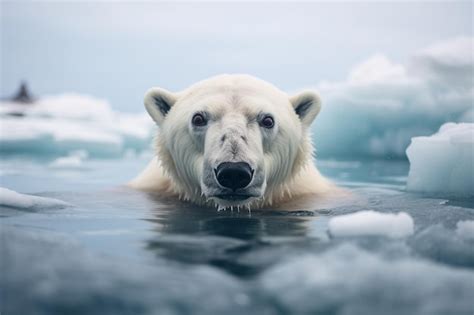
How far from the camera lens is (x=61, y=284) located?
6.15ft

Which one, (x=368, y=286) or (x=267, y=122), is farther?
(x=267, y=122)

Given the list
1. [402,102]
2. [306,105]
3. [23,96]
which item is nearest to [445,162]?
[306,105]

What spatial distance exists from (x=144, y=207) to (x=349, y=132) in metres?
8.03

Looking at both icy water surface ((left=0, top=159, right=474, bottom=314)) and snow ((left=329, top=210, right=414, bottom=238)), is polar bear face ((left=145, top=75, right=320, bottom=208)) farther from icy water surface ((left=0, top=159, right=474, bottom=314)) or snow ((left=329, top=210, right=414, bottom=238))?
snow ((left=329, top=210, right=414, bottom=238))

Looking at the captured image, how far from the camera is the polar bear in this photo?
10.8ft

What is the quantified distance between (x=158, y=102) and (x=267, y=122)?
1038 millimetres

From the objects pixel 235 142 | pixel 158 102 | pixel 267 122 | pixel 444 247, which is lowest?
pixel 444 247

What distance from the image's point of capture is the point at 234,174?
10.4 feet

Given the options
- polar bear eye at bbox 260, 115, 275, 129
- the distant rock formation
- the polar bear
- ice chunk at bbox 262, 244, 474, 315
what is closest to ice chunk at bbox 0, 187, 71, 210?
the polar bear

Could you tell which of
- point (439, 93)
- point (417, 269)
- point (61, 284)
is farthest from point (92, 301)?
point (439, 93)

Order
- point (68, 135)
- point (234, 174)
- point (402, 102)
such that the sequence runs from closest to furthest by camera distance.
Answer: point (234, 174), point (402, 102), point (68, 135)

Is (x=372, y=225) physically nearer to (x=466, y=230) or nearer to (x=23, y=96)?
(x=466, y=230)

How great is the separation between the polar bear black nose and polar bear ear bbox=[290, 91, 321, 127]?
1344mm

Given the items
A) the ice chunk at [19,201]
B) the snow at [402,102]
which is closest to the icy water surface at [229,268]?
the ice chunk at [19,201]
